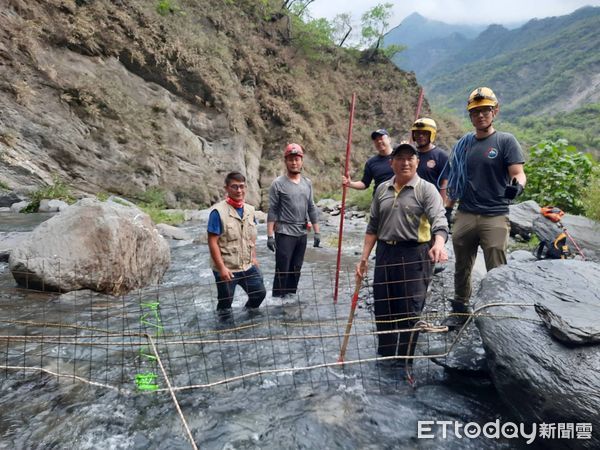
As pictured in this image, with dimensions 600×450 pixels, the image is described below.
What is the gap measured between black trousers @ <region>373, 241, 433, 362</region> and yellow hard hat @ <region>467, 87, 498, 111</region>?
4.92 ft

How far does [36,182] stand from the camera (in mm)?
11156

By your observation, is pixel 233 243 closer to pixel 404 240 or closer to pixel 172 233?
pixel 404 240

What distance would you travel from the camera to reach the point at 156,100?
50.1ft

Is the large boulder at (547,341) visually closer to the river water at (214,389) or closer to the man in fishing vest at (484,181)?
the river water at (214,389)

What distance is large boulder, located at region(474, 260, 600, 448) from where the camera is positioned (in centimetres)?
223

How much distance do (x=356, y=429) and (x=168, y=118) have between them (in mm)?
15120

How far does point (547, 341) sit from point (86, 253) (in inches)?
207

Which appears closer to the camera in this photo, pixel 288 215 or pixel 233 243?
pixel 233 243

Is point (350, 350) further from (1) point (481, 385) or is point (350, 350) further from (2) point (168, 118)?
(2) point (168, 118)

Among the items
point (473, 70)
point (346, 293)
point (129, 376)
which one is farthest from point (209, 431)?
point (473, 70)

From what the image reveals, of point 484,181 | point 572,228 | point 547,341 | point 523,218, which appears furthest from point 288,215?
point 572,228

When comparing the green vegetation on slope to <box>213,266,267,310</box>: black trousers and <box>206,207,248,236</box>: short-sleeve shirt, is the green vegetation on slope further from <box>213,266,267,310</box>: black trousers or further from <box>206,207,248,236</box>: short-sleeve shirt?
<box>206,207,248,236</box>: short-sleeve shirt

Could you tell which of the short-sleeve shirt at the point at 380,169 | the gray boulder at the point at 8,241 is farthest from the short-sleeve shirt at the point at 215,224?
the gray boulder at the point at 8,241

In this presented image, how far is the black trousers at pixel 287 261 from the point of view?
4898mm
